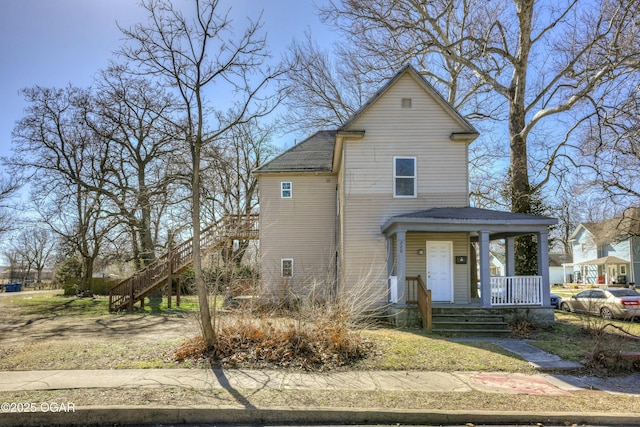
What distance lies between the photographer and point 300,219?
62.7ft

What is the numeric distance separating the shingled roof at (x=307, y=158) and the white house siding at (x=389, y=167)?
429 centimetres

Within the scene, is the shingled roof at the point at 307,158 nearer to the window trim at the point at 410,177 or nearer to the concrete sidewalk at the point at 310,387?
the window trim at the point at 410,177

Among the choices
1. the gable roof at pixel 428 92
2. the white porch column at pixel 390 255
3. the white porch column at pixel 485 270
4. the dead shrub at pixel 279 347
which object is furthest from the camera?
the gable roof at pixel 428 92

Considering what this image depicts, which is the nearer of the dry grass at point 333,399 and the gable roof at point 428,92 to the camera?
the dry grass at point 333,399

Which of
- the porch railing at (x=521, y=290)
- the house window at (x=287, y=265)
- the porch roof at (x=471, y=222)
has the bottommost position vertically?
the porch railing at (x=521, y=290)

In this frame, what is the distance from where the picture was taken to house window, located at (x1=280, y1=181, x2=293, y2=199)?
1928cm

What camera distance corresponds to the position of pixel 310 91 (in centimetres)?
2719

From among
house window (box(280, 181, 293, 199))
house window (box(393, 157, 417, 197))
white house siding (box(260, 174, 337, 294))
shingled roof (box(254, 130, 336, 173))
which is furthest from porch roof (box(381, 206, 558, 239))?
house window (box(280, 181, 293, 199))

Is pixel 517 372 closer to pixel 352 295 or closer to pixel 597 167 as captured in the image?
pixel 352 295

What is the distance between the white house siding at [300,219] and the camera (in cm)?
1897

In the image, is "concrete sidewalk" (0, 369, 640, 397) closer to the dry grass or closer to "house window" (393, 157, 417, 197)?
the dry grass

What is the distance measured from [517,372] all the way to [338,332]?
352 centimetres

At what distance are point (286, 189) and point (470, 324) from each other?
10433mm

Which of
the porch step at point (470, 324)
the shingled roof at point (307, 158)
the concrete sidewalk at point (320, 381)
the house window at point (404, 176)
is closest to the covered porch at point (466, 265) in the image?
the porch step at point (470, 324)
